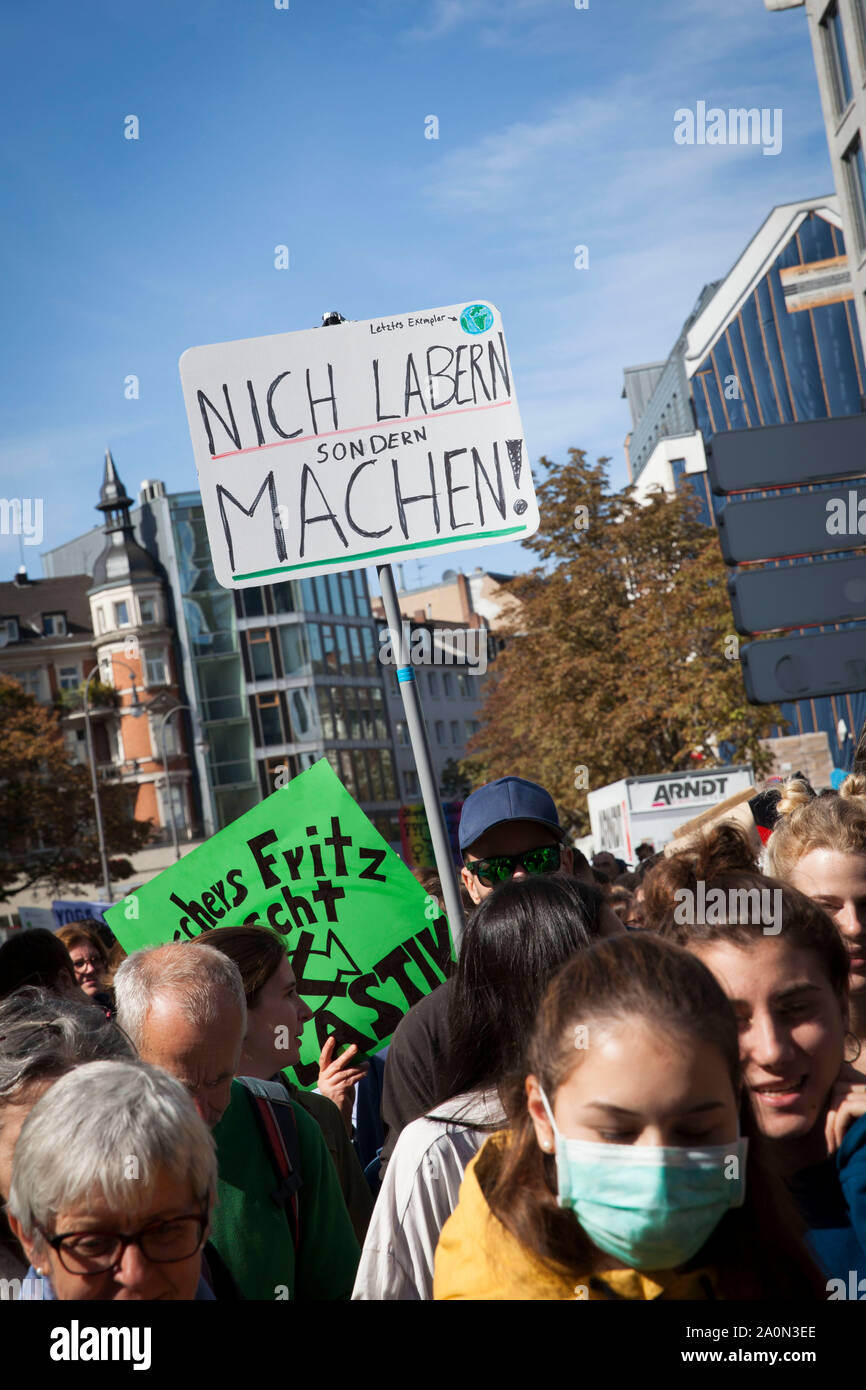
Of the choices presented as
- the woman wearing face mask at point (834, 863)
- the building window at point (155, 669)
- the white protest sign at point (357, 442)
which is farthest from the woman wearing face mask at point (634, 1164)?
the building window at point (155, 669)

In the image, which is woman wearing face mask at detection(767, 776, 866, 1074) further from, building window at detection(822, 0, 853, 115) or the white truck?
building window at detection(822, 0, 853, 115)

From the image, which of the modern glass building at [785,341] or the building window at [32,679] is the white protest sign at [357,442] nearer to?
the modern glass building at [785,341]

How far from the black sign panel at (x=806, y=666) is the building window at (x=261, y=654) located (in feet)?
211

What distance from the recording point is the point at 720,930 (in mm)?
2531

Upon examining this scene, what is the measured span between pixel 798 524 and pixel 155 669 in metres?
71.1

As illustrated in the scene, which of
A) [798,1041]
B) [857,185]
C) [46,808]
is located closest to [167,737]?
[46,808]

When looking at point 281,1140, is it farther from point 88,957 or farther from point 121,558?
point 121,558

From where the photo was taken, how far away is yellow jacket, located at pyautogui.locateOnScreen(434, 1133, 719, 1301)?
6.14ft

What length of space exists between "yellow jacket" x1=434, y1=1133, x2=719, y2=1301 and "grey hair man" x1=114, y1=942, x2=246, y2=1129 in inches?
42.7

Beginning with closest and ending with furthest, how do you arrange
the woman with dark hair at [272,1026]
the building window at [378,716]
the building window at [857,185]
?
the woman with dark hair at [272,1026] < the building window at [857,185] < the building window at [378,716]

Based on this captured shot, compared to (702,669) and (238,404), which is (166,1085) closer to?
(238,404)

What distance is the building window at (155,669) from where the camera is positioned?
249 ft

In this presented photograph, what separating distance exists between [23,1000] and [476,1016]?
912mm
